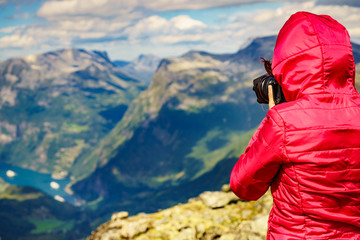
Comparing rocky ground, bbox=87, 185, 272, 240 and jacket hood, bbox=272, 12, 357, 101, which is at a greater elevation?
jacket hood, bbox=272, 12, 357, 101

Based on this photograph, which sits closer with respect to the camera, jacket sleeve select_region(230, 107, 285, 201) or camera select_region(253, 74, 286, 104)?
jacket sleeve select_region(230, 107, 285, 201)

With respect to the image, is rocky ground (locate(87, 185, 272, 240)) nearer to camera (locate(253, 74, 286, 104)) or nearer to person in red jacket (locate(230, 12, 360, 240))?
person in red jacket (locate(230, 12, 360, 240))

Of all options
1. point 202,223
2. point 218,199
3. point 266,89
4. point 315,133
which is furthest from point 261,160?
point 218,199

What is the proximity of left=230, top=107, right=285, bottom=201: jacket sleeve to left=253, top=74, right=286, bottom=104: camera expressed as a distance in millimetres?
453

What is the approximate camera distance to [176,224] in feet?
43.6

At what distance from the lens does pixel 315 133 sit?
10.6 ft

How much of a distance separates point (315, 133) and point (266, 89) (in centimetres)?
99

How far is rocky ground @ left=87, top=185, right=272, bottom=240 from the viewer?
1180 cm

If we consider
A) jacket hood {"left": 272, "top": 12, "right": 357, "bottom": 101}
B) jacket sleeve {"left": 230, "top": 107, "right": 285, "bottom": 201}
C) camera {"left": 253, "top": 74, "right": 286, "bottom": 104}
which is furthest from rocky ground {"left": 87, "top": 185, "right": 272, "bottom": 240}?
jacket hood {"left": 272, "top": 12, "right": 357, "bottom": 101}

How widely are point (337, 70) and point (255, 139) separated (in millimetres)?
1261

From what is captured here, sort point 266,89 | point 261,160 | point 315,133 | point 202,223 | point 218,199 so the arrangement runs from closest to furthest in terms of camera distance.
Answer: point 315,133, point 261,160, point 266,89, point 202,223, point 218,199

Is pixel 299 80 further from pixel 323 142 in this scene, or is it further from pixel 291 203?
pixel 291 203

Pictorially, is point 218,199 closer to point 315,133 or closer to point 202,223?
point 202,223

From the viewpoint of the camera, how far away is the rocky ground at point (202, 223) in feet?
38.7
